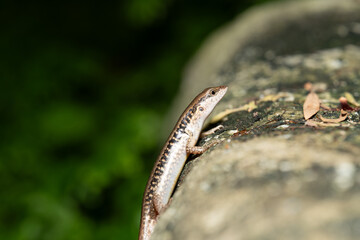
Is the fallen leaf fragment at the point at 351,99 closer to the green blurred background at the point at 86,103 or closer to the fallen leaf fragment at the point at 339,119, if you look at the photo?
the fallen leaf fragment at the point at 339,119

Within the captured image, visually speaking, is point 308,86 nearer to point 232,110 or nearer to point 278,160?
point 232,110

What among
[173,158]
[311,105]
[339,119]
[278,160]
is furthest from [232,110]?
[278,160]

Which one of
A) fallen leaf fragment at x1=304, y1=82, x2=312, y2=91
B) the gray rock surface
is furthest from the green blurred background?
fallen leaf fragment at x1=304, y1=82, x2=312, y2=91

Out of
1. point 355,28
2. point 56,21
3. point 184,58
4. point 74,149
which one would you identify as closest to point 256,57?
point 355,28

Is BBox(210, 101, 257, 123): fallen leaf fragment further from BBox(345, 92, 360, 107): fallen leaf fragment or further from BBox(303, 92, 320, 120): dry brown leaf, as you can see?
BBox(345, 92, 360, 107): fallen leaf fragment

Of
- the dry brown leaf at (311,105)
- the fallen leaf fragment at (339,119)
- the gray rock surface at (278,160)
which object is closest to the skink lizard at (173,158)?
the gray rock surface at (278,160)
